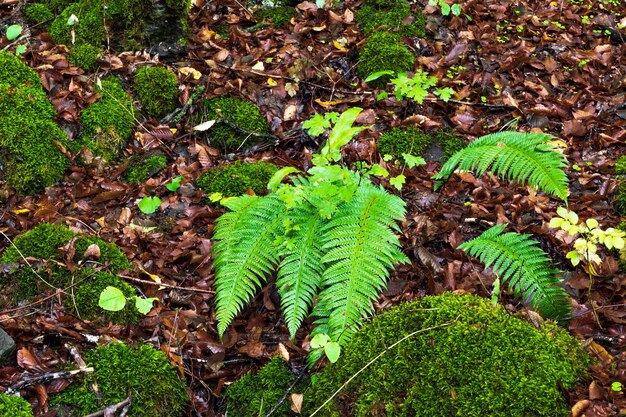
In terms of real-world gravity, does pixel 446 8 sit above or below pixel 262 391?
above

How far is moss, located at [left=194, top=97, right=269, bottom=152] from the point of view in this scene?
521 cm

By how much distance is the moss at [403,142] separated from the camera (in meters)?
4.91

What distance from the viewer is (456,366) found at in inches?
95.2

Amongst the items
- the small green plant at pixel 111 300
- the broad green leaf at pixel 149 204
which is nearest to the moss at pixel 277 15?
the broad green leaf at pixel 149 204

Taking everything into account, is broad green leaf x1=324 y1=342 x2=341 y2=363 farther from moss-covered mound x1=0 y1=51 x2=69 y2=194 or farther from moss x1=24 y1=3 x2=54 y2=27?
moss x1=24 y1=3 x2=54 y2=27

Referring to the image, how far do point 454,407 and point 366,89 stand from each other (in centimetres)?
383

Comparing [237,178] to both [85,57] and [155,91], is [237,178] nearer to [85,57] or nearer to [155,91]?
[155,91]

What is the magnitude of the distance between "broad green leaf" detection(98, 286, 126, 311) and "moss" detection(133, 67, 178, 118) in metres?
2.61

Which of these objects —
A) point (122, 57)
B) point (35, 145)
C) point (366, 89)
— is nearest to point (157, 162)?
point (35, 145)

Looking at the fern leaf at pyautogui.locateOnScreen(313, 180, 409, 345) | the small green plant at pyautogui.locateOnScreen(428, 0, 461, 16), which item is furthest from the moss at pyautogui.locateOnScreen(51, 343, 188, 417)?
the small green plant at pyautogui.locateOnScreen(428, 0, 461, 16)

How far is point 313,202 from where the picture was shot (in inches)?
141

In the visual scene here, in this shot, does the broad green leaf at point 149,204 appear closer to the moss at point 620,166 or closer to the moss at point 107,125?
the moss at point 107,125

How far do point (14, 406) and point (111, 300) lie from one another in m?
0.72

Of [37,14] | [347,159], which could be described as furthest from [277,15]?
[37,14]
